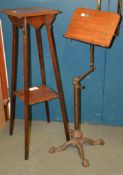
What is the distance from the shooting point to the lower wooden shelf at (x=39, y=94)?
2141 mm

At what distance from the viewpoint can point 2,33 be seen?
2.37 meters

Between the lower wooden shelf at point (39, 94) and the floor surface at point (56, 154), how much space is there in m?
0.44

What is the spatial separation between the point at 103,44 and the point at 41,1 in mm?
761

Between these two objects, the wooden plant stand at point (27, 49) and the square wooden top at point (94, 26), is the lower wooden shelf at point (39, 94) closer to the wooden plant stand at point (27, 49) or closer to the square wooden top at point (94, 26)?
A: the wooden plant stand at point (27, 49)

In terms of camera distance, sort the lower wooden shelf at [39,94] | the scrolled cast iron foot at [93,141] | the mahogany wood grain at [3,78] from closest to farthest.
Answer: the lower wooden shelf at [39,94] → the scrolled cast iron foot at [93,141] → the mahogany wood grain at [3,78]

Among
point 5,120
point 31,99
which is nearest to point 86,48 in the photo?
point 31,99

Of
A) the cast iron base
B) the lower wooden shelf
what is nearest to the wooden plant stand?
the lower wooden shelf

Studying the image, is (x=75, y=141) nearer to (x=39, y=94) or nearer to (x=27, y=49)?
(x=39, y=94)

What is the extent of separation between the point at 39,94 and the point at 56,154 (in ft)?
1.76

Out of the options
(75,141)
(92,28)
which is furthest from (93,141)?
(92,28)

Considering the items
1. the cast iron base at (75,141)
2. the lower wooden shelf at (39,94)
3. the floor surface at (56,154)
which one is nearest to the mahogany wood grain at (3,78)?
the floor surface at (56,154)

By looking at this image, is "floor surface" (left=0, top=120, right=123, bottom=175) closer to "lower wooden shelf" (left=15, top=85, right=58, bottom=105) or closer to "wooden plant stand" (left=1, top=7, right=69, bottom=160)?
"wooden plant stand" (left=1, top=7, right=69, bottom=160)

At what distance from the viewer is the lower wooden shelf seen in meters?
2.14

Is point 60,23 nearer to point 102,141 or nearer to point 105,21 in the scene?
point 105,21
